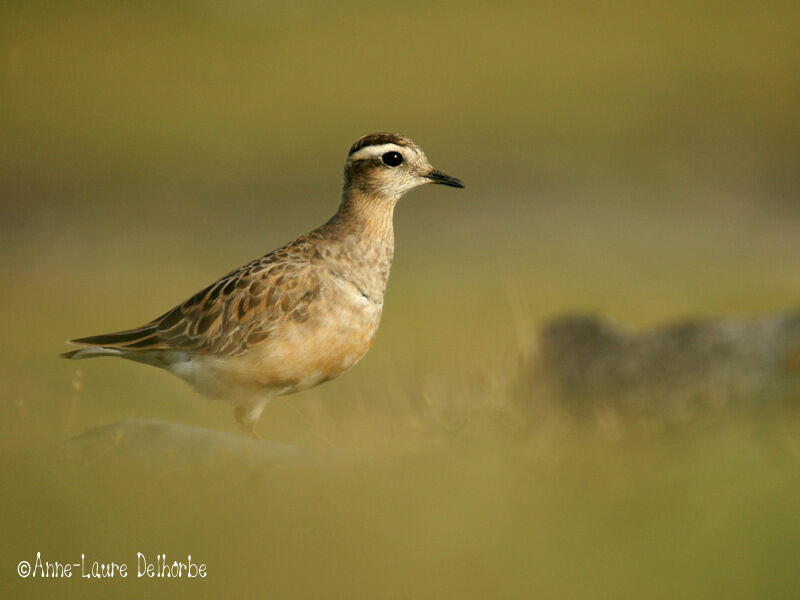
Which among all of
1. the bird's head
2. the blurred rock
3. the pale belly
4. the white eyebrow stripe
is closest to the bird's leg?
the pale belly

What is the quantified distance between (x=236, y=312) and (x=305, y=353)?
0.77m

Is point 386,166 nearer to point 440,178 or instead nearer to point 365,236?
point 440,178

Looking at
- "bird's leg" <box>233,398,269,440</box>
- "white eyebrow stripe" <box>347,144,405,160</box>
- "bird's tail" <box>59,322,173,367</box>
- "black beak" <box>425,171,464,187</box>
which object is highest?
"white eyebrow stripe" <box>347,144,405,160</box>

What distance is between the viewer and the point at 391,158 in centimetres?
824

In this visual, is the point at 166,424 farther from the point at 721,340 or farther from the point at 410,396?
the point at 721,340

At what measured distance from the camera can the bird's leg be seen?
26.0 ft

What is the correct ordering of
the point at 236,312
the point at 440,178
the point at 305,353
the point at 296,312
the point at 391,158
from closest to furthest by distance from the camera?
the point at 305,353
the point at 296,312
the point at 236,312
the point at 391,158
the point at 440,178

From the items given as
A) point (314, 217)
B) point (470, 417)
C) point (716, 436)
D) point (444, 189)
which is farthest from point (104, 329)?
point (444, 189)

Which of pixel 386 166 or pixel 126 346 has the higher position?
pixel 386 166

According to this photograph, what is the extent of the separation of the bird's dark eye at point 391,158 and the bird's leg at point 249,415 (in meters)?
2.06

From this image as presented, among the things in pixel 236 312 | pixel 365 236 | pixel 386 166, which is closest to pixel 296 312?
pixel 236 312

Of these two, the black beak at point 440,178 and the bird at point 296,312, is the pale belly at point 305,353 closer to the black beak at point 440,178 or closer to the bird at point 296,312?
the bird at point 296,312

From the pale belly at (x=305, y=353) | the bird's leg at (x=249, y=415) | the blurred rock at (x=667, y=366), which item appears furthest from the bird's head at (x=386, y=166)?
the blurred rock at (x=667, y=366)

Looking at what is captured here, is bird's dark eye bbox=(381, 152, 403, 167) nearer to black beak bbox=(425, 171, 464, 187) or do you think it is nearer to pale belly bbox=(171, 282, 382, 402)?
black beak bbox=(425, 171, 464, 187)
